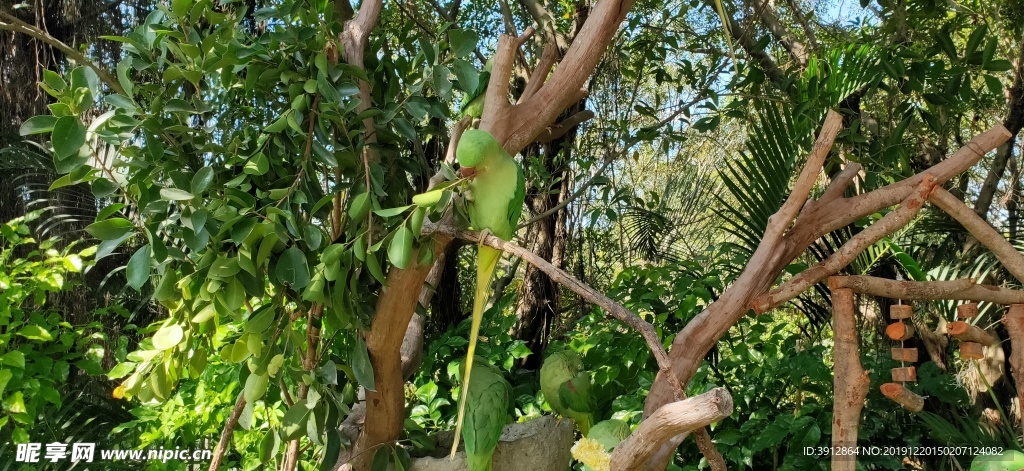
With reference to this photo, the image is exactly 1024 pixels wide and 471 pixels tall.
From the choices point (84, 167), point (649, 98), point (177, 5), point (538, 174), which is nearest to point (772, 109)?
point (538, 174)

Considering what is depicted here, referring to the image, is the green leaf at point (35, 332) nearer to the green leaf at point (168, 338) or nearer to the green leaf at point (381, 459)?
the green leaf at point (168, 338)

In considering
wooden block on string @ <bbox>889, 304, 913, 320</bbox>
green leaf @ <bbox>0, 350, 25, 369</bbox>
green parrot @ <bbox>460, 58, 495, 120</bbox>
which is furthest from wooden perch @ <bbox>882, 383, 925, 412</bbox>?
green leaf @ <bbox>0, 350, 25, 369</bbox>

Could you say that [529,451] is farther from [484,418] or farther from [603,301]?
[603,301]

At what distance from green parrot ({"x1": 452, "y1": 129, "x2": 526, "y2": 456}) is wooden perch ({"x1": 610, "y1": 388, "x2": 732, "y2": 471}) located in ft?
0.93

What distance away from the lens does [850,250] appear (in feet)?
3.90

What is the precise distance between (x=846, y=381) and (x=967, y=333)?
31 cm

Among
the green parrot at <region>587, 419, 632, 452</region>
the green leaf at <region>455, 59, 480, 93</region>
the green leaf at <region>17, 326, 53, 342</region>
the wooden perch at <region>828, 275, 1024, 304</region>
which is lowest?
the green parrot at <region>587, 419, 632, 452</region>

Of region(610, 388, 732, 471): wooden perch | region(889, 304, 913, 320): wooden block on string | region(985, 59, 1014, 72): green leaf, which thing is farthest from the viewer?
region(985, 59, 1014, 72): green leaf

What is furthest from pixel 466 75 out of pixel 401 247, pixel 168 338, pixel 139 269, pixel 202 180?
pixel 168 338

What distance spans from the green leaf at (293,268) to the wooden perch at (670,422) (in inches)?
20.1

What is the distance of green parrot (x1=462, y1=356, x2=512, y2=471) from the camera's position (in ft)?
3.99

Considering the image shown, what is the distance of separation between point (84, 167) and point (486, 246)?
56cm

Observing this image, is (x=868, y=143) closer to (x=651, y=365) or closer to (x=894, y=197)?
(x=894, y=197)

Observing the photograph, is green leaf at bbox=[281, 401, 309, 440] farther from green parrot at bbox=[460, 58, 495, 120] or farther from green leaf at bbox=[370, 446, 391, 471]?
Result: green parrot at bbox=[460, 58, 495, 120]
